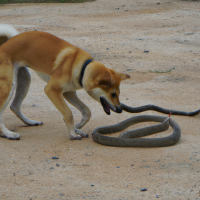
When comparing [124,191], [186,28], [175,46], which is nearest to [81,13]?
[186,28]

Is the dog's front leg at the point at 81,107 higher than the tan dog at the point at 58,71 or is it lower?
lower

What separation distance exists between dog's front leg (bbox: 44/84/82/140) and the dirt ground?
0.54 ft

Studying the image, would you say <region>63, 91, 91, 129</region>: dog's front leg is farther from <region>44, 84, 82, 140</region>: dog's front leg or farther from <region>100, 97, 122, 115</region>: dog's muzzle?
<region>100, 97, 122, 115</region>: dog's muzzle

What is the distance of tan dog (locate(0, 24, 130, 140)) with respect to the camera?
4.74 m

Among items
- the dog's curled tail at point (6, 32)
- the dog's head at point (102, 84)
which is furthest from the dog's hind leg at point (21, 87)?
the dog's head at point (102, 84)

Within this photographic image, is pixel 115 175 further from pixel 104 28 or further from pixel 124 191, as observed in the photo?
pixel 104 28

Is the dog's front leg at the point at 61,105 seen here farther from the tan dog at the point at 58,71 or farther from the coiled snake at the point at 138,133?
the coiled snake at the point at 138,133

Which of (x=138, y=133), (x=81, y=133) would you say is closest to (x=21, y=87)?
(x=81, y=133)

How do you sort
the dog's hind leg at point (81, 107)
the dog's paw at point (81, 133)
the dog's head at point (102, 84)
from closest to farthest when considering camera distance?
1. the dog's head at point (102, 84)
2. the dog's paw at point (81, 133)
3. the dog's hind leg at point (81, 107)

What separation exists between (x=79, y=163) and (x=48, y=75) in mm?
1543

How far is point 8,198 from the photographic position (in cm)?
331

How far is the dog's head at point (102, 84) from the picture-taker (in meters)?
4.68

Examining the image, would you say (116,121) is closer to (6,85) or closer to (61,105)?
(61,105)

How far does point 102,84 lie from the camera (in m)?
4.69
